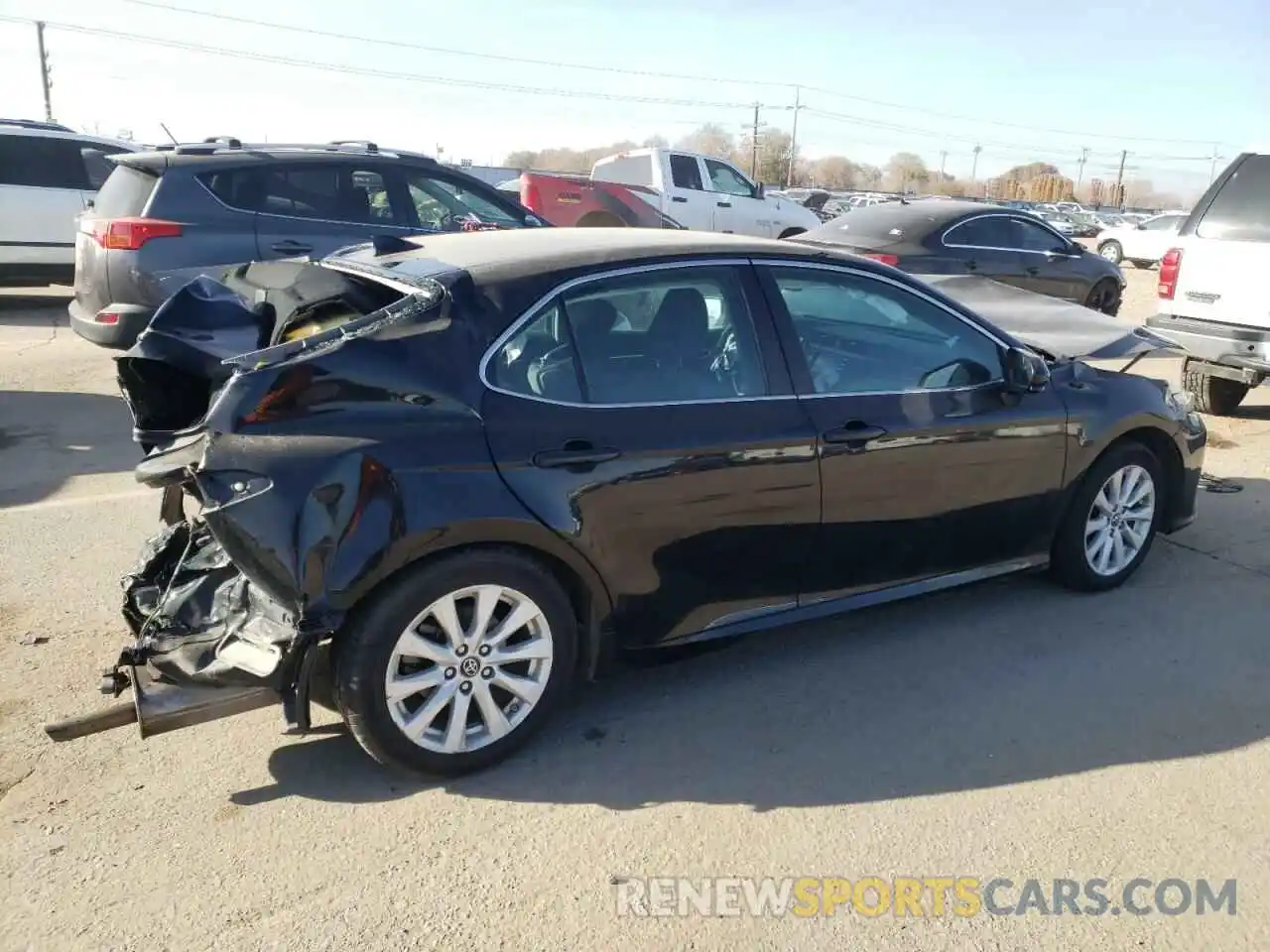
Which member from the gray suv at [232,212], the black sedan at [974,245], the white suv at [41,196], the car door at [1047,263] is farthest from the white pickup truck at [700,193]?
the gray suv at [232,212]

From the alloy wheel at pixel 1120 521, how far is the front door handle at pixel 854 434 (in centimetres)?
142

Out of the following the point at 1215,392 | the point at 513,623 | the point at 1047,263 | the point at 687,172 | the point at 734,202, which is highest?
the point at 687,172

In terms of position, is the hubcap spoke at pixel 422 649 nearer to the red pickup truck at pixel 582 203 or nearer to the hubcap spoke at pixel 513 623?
the hubcap spoke at pixel 513 623

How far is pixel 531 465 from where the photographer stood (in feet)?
10.6

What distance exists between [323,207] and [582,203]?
23.1ft

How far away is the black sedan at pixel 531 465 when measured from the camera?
3.02 meters

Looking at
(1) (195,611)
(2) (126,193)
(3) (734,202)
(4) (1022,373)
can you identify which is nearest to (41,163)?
(2) (126,193)

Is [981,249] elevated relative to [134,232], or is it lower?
lower

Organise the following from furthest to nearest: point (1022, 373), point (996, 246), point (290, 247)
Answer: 1. point (996, 246)
2. point (290, 247)
3. point (1022, 373)

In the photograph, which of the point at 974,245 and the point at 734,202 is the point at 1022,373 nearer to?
the point at 974,245

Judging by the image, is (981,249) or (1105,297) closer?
(981,249)

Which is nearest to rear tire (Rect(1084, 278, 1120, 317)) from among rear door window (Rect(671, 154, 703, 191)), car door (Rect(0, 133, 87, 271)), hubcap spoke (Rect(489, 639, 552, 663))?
rear door window (Rect(671, 154, 703, 191))

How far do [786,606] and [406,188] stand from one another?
581cm

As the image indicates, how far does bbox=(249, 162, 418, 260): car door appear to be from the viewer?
309 inches
